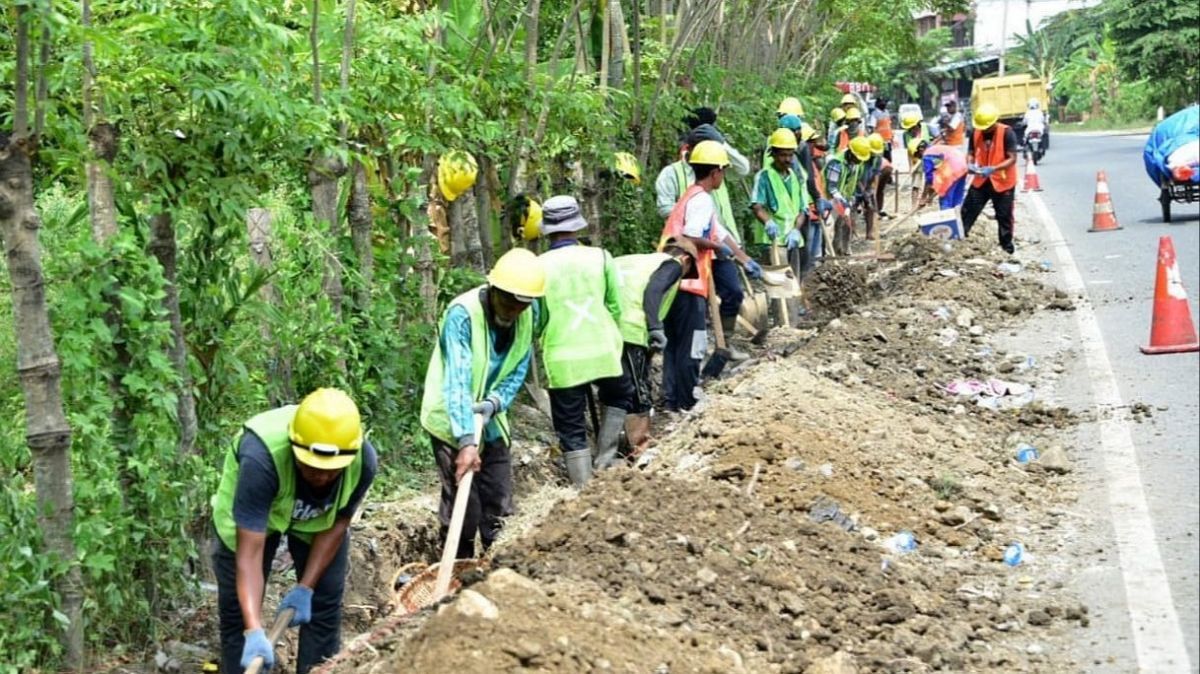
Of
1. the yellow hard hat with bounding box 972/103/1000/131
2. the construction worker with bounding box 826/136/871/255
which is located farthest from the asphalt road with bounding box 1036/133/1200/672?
the construction worker with bounding box 826/136/871/255

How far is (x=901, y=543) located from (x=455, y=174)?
387cm

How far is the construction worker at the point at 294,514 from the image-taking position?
5668 millimetres

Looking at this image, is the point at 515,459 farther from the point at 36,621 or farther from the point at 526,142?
the point at 36,621

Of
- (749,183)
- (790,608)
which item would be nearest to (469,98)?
(790,608)

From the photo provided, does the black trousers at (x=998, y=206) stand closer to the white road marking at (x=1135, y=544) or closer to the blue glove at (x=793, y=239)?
the blue glove at (x=793, y=239)

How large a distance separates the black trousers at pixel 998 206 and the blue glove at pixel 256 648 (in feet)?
41.4

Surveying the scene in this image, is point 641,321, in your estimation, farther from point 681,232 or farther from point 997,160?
point 997,160

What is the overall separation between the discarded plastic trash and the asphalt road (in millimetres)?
721

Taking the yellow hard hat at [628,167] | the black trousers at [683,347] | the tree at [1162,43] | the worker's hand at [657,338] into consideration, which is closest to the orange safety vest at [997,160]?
the yellow hard hat at [628,167]

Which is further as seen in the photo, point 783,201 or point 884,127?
point 884,127

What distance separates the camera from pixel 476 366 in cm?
729

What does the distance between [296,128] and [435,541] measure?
259cm

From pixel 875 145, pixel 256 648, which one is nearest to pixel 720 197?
pixel 256 648

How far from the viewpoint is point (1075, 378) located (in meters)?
11.1
